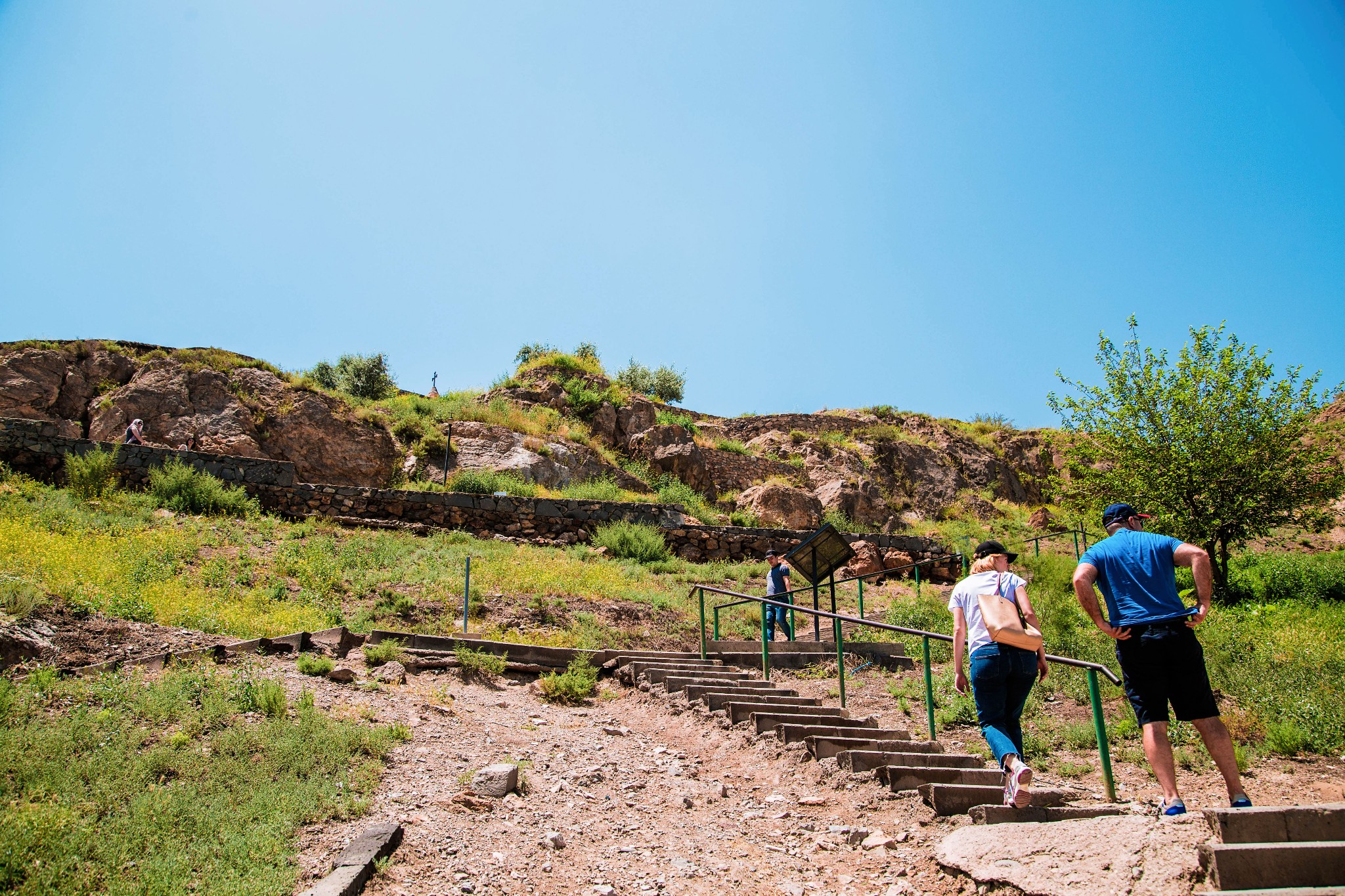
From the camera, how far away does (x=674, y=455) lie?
2497 centimetres

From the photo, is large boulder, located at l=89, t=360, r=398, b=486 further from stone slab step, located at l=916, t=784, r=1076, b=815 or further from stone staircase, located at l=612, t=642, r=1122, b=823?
stone slab step, located at l=916, t=784, r=1076, b=815

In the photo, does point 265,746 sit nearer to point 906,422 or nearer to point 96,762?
point 96,762

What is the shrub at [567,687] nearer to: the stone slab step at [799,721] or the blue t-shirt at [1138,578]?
the stone slab step at [799,721]

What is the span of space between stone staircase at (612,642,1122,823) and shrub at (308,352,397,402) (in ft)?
73.7

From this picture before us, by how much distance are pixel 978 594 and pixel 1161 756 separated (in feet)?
4.33

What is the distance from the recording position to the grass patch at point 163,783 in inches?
155

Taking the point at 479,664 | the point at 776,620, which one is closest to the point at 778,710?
the point at 479,664

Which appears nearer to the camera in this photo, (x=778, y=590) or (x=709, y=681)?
(x=709, y=681)

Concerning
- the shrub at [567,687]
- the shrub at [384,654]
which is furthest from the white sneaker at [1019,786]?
the shrub at [384,654]

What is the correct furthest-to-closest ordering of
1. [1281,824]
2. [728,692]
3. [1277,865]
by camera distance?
[728,692] → [1281,824] → [1277,865]

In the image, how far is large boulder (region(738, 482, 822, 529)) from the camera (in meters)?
23.0

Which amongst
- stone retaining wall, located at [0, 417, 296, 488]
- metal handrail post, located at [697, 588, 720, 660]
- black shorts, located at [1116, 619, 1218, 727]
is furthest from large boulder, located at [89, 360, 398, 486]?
black shorts, located at [1116, 619, 1218, 727]

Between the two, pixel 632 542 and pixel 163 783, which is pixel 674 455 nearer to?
pixel 632 542

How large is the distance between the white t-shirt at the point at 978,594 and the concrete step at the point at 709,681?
3961 mm
